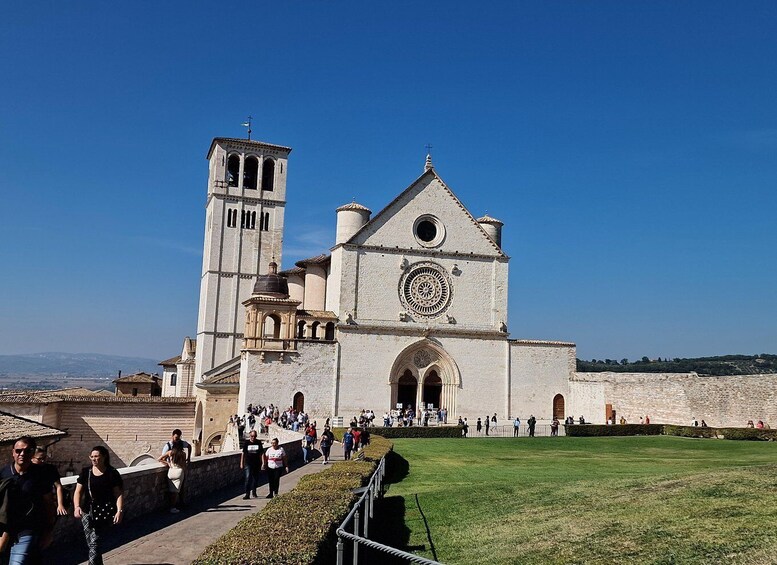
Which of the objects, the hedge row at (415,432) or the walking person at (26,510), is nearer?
the walking person at (26,510)

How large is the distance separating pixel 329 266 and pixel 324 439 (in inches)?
1090

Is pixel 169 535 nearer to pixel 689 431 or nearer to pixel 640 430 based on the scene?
pixel 689 431

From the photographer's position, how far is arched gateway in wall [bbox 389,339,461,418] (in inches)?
1807

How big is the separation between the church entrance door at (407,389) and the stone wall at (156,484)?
1078 inches

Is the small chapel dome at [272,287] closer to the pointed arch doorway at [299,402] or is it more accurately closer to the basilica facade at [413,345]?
the basilica facade at [413,345]

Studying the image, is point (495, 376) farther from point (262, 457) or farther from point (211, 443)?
point (262, 457)

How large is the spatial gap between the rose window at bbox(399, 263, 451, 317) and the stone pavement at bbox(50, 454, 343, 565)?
3071 centimetres

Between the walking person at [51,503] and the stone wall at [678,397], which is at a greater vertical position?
the stone wall at [678,397]

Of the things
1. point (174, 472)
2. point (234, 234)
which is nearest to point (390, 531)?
point (174, 472)

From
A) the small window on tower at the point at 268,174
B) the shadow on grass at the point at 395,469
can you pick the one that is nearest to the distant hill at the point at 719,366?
the small window on tower at the point at 268,174

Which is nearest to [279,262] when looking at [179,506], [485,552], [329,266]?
[329,266]

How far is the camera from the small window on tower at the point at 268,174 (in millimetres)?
62753

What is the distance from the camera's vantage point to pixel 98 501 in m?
8.29

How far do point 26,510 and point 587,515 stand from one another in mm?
8234
